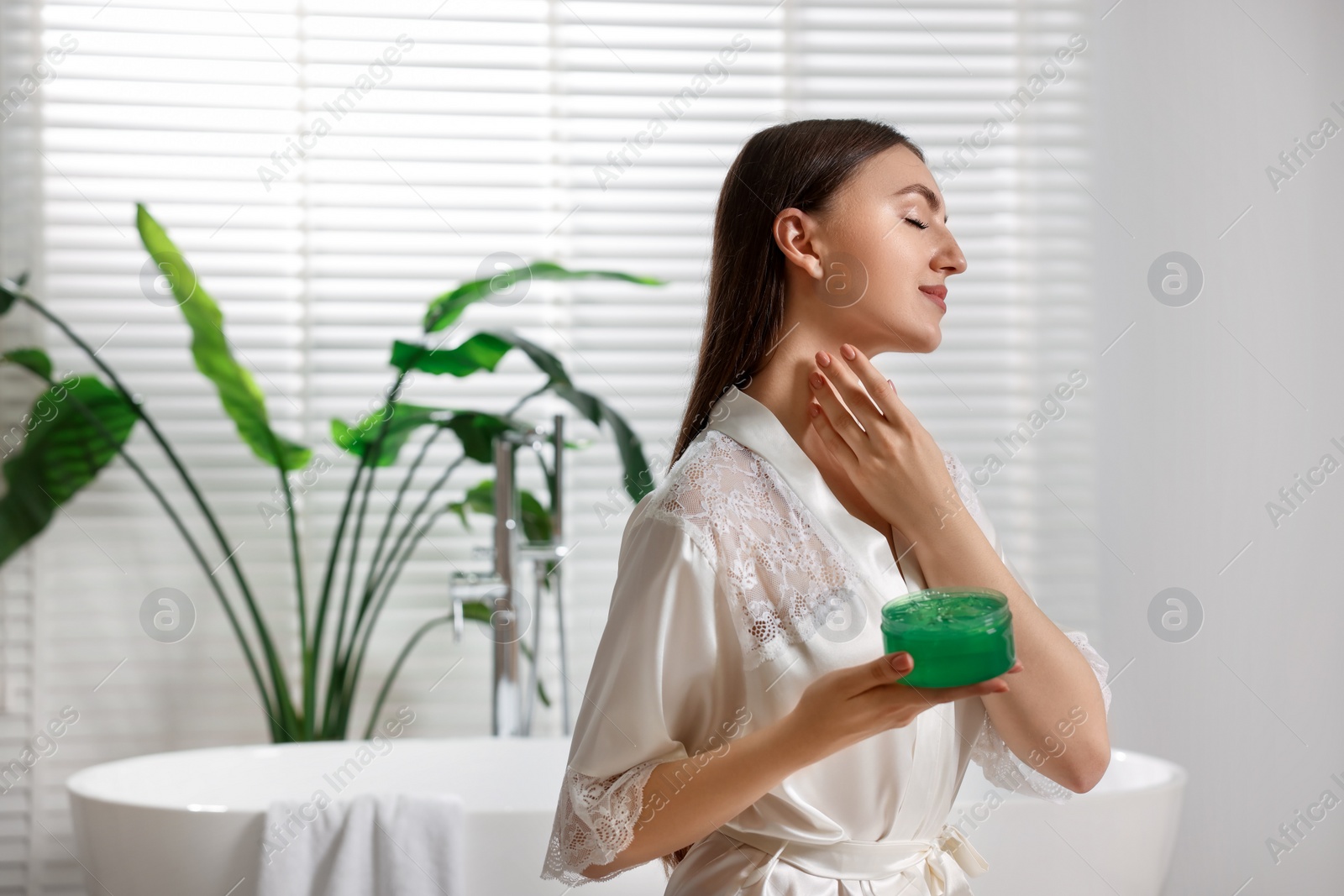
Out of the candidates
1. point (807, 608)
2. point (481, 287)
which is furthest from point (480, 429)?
point (807, 608)

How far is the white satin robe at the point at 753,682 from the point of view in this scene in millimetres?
751

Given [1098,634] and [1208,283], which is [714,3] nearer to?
[1208,283]

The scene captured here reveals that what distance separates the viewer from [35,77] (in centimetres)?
202

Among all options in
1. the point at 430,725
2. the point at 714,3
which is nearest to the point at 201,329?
the point at 430,725

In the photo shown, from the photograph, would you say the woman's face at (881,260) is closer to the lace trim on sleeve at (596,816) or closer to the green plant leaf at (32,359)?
the lace trim on sleeve at (596,816)

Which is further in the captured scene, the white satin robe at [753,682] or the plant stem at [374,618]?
the plant stem at [374,618]

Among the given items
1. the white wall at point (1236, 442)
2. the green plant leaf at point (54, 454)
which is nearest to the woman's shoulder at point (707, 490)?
the white wall at point (1236, 442)

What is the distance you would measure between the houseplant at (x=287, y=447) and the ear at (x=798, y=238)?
93cm

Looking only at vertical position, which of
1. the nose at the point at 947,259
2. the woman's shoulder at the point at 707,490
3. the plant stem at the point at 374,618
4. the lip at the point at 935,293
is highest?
the nose at the point at 947,259

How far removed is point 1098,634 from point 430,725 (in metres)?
1.31

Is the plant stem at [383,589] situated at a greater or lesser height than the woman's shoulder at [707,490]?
lesser

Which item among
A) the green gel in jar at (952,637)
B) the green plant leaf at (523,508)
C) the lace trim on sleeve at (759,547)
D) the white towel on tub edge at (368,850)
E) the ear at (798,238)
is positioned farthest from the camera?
the green plant leaf at (523,508)

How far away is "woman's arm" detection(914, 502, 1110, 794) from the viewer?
0.79 metres

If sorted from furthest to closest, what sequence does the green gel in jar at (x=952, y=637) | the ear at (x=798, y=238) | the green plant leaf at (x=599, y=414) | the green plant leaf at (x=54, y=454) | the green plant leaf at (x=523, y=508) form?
the green plant leaf at (x=523, y=508) → the green plant leaf at (x=54, y=454) → the green plant leaf at (x=599, y=414) → the ear at (x=798, y=238) → the green gel in jar at (x=952, y=637)
